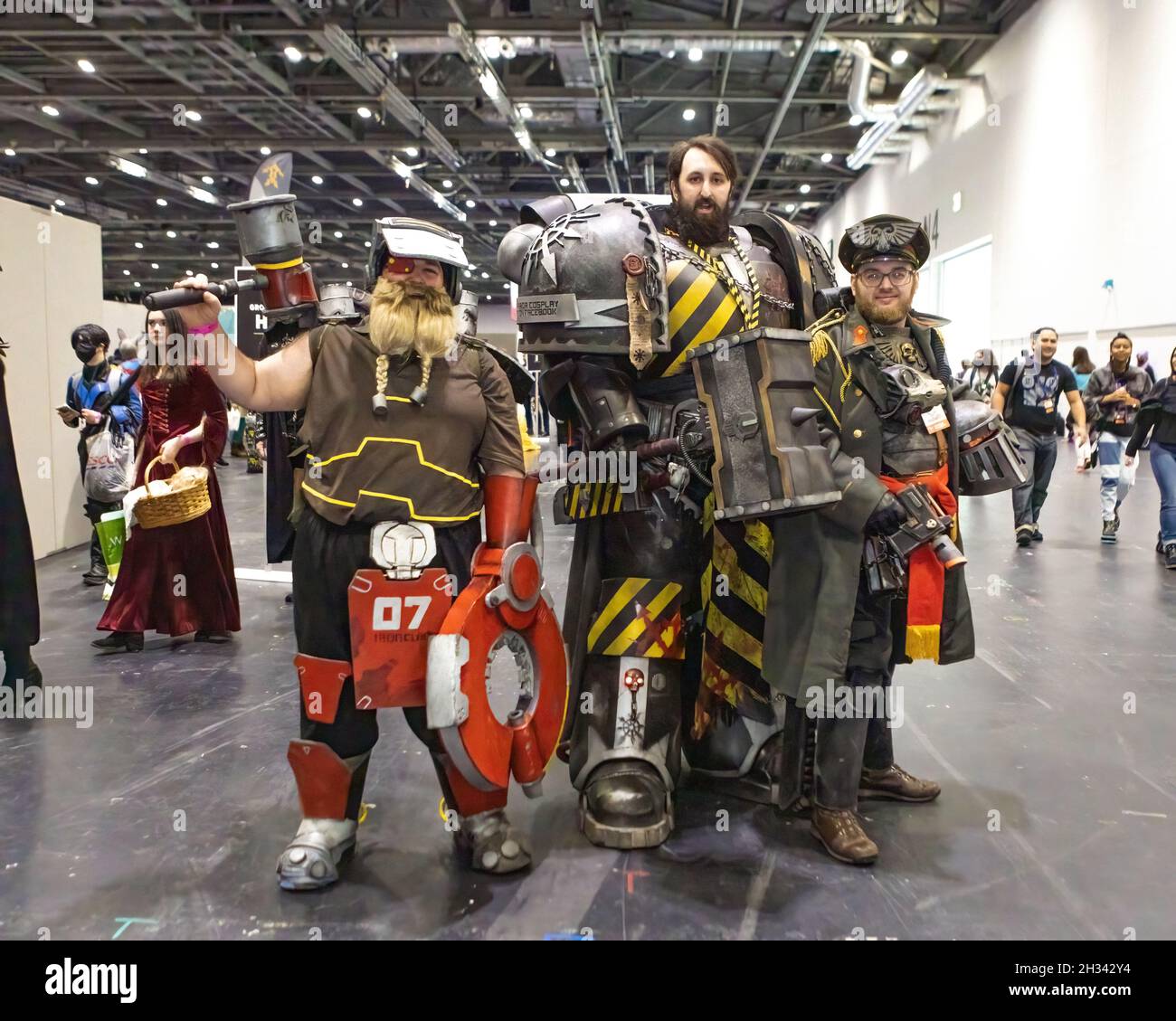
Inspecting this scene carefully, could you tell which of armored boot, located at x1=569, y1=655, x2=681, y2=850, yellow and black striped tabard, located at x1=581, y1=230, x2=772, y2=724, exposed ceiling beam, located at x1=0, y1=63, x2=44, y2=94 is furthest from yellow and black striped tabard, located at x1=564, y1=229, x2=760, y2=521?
exposed ceiling beam, located at x1=0, y1=63, x2=44, y2=94

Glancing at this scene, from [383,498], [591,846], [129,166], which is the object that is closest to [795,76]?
[129,166]

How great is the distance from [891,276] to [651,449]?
868 millimetres

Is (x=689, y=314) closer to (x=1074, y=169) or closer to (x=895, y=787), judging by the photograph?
(x=895, y=787)

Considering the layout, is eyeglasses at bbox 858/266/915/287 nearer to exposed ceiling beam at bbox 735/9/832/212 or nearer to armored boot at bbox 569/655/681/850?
armored boot at bbox 569/655/681/850

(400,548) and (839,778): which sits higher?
(400,548)

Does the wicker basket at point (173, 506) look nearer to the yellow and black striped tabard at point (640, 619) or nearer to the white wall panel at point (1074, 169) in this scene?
the yellow and black striped tabard at point (640, 619)

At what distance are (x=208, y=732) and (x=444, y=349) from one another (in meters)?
2.20

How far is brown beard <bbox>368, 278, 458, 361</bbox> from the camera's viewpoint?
2.24 m

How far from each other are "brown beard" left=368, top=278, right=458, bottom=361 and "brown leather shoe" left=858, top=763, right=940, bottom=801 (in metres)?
1.99

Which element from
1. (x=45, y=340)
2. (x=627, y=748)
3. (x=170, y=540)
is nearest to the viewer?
(x=627, y=748)

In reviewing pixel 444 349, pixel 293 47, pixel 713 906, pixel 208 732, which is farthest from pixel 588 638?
pixel 293 47

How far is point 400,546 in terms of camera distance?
2244mm

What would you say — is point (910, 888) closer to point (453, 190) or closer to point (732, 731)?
point (732, 731)

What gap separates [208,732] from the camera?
3598 millimetres
